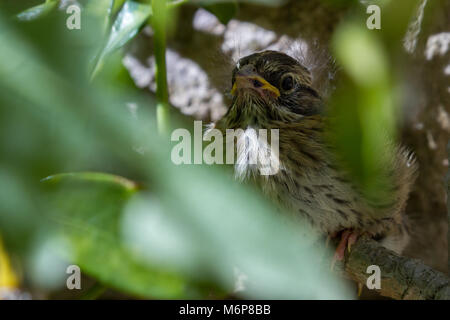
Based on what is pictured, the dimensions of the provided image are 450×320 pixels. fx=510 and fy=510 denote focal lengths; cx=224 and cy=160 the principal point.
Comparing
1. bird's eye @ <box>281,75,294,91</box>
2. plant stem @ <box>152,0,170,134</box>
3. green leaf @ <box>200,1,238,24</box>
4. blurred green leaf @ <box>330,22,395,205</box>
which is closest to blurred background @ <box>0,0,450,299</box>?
blurred green leaf @ <box>330,22,395,205</box>

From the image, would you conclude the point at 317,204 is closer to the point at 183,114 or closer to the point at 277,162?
the point at 277,162

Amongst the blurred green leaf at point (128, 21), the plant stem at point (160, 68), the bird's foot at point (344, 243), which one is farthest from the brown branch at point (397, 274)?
the blurred green leaf at point (128, 21)

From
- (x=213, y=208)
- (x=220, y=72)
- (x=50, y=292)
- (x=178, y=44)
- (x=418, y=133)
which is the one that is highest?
(x=178, y=44)

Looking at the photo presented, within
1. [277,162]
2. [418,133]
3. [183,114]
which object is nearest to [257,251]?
[277,162]

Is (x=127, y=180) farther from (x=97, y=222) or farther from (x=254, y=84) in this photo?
(x=254, y=84)

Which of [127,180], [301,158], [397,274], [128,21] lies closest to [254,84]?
[301,158]

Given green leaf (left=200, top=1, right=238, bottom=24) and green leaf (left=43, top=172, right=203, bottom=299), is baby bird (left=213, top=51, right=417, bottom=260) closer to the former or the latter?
green leaf (left=200, top=1, right=238, bottom=24)

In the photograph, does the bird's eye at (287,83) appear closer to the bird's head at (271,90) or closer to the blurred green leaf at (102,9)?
the bird's head at (271,90)
